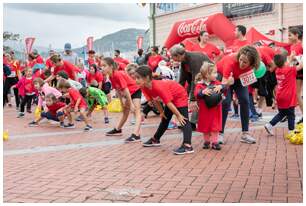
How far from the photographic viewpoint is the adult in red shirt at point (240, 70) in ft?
21.1

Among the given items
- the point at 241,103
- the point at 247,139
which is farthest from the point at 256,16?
the point at 247,139

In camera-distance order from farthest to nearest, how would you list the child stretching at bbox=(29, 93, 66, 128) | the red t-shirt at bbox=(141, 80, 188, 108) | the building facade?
the building facade → the child stretching at bbox=(29, 93, 66, 128) → the red t-shirt at bbox=(141, 80, 188, 108)

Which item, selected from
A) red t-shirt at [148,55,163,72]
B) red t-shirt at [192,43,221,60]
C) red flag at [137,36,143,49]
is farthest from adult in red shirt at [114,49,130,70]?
red flag at [137,36,143,49]

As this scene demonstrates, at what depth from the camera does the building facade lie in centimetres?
1843

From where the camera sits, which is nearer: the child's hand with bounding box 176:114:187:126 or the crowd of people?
the child's hand with bounding box 176:114:187:126

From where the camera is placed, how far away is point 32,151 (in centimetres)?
683

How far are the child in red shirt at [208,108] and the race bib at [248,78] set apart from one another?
0.44m

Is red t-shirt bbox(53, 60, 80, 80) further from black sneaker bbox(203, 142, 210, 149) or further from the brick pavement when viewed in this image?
black sneaker bbox(203, 142, 210, 149)

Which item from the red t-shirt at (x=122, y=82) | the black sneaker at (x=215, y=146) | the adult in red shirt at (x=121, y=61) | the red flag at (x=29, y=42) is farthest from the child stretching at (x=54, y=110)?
the red flag at (x=29, y=42)

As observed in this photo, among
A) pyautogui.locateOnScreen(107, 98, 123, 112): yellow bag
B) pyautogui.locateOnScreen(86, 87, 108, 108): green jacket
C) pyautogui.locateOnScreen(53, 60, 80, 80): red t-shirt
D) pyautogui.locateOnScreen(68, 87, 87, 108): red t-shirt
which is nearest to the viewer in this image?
pyautogui.locateOnScreen(68, 87, 87, 108): red t-shirt

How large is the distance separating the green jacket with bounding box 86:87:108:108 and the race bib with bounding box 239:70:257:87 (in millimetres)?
4113

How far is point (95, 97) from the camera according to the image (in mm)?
10250

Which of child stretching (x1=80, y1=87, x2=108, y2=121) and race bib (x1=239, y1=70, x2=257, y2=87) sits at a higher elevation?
race bib (x1=239, y1=70, x2=257, y2=87)

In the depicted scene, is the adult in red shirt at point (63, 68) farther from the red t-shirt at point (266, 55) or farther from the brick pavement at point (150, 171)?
the red t-shirt at point (266, 55)
